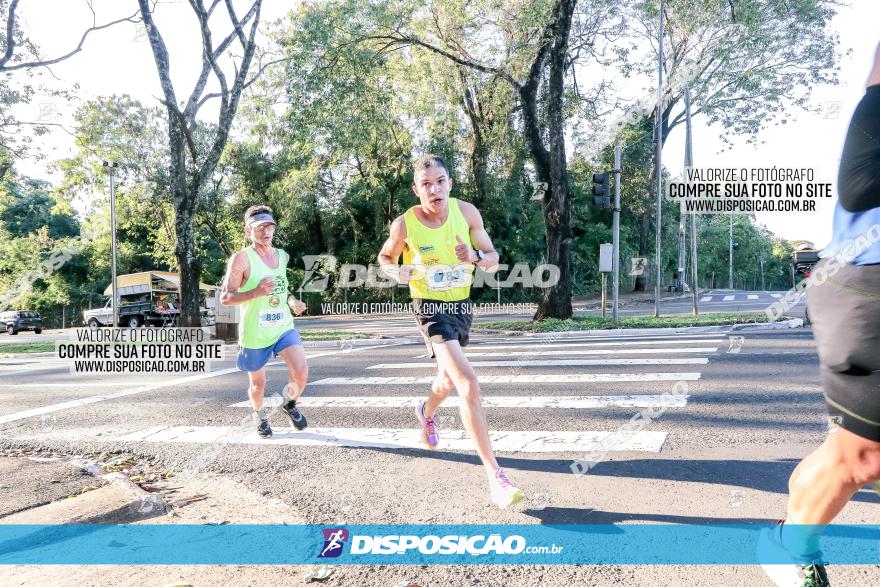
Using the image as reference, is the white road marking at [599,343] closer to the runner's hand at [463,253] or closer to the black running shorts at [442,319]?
the black running shorts at [442,319]

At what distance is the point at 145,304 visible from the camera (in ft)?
105

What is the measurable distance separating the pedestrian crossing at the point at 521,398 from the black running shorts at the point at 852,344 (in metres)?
1.99

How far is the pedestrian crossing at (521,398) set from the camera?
4.81 m

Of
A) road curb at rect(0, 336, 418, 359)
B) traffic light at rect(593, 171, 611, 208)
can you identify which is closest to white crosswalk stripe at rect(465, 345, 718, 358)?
road curb at rect(0, 336, 418, 359)

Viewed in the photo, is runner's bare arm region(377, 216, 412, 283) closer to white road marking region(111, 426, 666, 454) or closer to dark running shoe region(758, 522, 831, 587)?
white road marking region(111, 426, 666, 454)

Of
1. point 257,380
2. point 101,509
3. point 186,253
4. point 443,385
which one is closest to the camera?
point 101,509

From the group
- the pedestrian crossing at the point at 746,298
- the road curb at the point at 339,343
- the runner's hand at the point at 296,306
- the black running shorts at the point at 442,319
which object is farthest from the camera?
the pedestrian crossing at the point at 746,298

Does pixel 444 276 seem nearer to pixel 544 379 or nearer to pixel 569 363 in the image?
pixel 544 379

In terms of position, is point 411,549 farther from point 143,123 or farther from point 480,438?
point 143,123

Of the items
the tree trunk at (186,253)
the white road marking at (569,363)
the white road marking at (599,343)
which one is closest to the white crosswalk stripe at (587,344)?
the white road marking at (599,343)

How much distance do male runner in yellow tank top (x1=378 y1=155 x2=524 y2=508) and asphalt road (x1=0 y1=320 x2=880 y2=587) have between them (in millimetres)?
690

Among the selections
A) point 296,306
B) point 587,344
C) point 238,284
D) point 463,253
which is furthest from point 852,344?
point 587,344

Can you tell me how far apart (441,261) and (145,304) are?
3259 cm

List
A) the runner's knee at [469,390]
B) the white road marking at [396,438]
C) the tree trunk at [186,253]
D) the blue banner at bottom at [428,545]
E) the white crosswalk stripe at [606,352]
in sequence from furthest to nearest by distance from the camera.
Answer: the tree trunk at [186,253] → the white crosswalk stripe at [606,352] → the white road marking at [396,438] → the runner's knee at [469,390] → the blue banner at bottom at [428,545]
